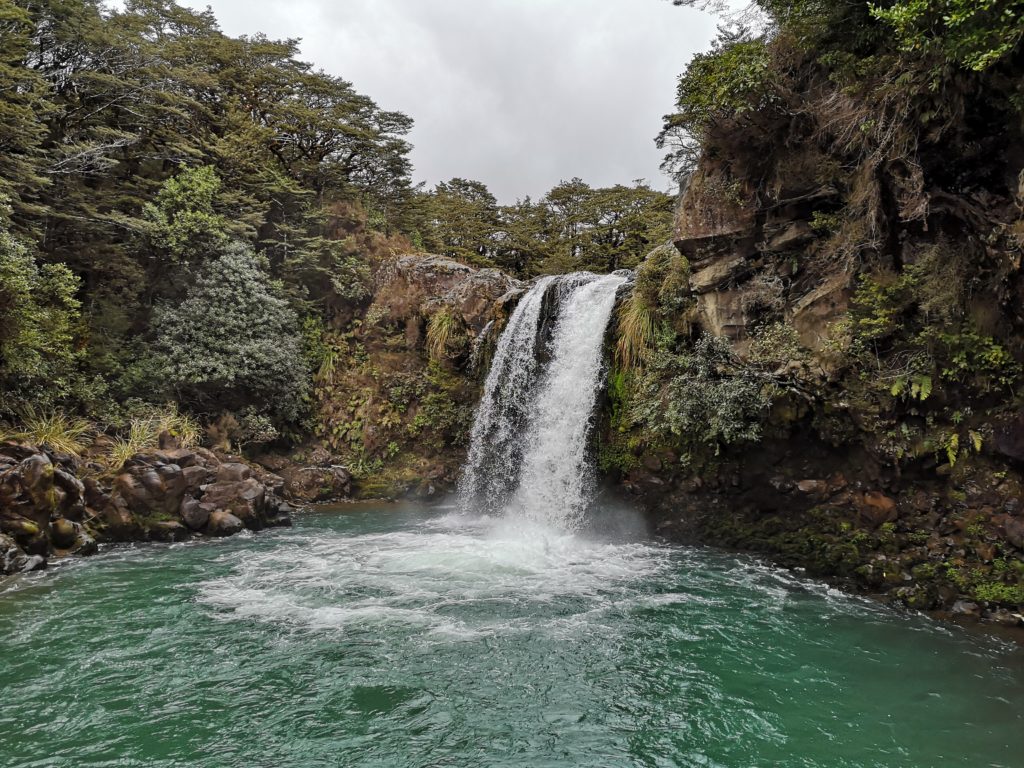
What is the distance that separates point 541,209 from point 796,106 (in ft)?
65.2

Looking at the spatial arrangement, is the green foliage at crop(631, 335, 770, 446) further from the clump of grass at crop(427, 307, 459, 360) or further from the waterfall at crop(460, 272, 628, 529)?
the clump of grass at crop(427, 307, 459, 360)

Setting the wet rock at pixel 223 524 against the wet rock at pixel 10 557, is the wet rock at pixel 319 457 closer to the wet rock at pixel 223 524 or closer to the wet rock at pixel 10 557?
the wet rock at pixel 223 524

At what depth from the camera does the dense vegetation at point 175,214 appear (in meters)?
11.7

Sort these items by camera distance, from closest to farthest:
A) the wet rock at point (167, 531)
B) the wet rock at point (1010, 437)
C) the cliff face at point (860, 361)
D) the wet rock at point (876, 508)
Answer: 1. the wet rock at point (1010, 437)
2. the cliff face at point (860, 361)
3. the wet rock at point (876, 508)
4. the wet rock at point (167, 531)

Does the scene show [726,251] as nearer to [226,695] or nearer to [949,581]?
[949,581]

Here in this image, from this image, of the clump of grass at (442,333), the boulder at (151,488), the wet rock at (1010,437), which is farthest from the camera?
the clump of grass at (442,333)

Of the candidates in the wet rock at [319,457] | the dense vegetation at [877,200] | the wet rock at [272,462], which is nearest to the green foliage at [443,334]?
the wet rock at [319,457]

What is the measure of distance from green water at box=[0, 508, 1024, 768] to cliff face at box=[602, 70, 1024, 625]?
1293mm

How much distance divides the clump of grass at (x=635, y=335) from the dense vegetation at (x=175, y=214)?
30.5 ft

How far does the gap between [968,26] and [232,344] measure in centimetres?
1553

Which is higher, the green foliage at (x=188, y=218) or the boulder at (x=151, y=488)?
the green foliage at (x=188, y=218)

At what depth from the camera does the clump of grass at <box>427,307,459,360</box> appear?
1652 cm


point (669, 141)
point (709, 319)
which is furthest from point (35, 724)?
point (669, 141)

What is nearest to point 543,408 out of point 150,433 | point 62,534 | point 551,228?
point 150,433
